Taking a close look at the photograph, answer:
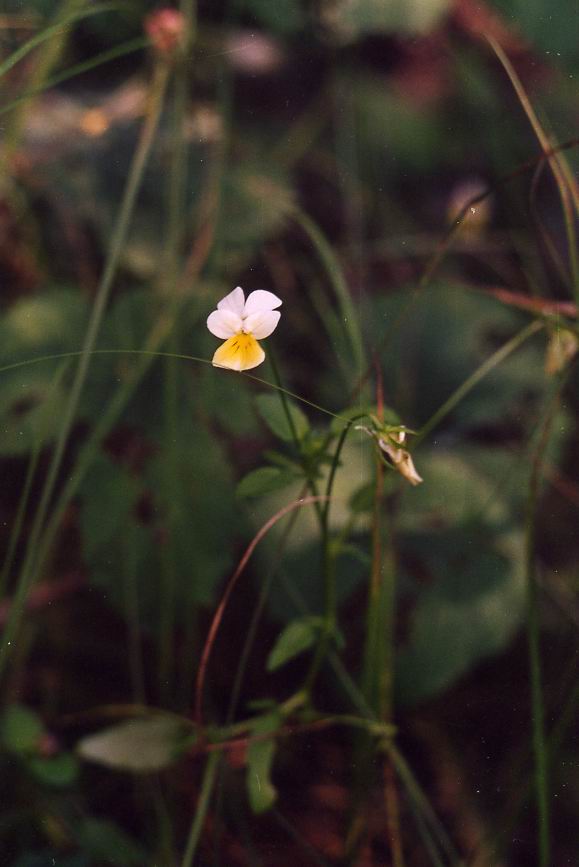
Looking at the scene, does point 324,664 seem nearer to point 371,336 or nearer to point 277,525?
point 277,525

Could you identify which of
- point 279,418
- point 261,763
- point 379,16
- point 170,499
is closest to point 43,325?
point 170,499

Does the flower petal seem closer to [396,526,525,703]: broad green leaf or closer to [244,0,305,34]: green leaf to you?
[396,526,525,703]: broad green leaf

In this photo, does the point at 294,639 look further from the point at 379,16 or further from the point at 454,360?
Answer: the point at 379,16

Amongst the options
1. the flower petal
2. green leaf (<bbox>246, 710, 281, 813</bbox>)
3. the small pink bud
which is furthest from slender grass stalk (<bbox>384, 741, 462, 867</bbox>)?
the small pink bud

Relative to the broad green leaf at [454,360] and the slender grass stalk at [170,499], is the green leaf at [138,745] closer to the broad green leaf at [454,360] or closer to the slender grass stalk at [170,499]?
the slender grass stalk at [170,499]

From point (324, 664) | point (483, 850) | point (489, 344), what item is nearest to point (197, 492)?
point (324, 664)

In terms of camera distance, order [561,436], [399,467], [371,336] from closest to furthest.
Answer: [399,467], [561,436], [371,336]
